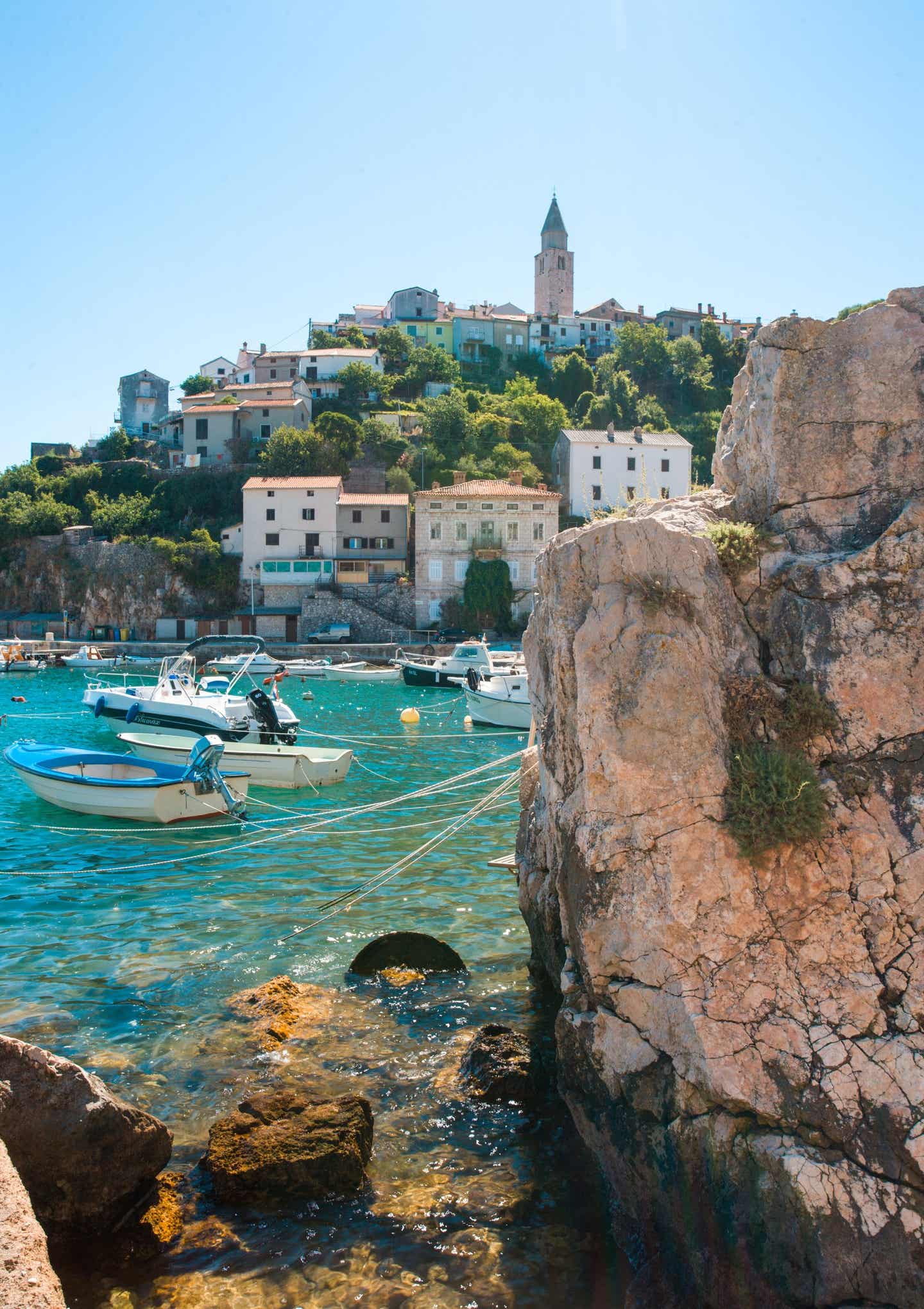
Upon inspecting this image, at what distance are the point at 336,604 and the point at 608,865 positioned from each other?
187 feet

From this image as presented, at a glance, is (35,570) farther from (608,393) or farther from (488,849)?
(488,849)

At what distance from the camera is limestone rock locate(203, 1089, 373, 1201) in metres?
6.39

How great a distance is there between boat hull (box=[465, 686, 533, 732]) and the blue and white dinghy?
14.2 meters

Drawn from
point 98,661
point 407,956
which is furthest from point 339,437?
point 407,956

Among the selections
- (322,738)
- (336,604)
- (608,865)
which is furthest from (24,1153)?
(336,604)

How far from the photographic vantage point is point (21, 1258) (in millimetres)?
3727

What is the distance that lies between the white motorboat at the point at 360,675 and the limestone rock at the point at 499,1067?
4032cm

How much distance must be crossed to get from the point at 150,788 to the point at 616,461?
178 ft

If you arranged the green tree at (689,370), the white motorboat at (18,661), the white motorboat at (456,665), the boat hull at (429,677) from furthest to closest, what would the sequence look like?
the green tree at (689,370) < the white motorboat at (18,661) < the boat hull at (429,677) < the white motorboat at (456,665)

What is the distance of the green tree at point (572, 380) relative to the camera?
88.8m

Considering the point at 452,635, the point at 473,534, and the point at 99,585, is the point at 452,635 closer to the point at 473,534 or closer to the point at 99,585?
the point at 473,534

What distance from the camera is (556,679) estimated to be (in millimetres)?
6352

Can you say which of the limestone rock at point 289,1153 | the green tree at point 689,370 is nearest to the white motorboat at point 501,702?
the limestone rock at point 289,1153

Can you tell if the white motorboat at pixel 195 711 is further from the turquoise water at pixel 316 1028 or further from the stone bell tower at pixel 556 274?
the stone bell tower at pixel 556 274
